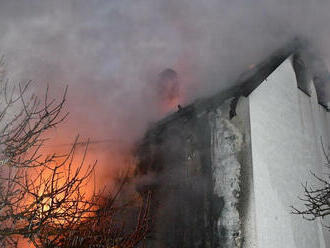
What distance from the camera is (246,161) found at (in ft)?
23.9

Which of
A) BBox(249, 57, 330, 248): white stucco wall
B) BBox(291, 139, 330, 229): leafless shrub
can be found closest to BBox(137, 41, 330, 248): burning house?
BBox(249, 57, 330, 248): white stucco wall

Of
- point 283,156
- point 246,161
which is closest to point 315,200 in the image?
point 246,161

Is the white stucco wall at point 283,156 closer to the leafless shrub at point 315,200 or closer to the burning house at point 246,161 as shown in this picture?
the burning house at point 246,161

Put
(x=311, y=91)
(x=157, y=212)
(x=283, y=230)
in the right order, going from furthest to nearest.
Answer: (x=311, y=91) < (x=157, y=212) < (x=283, y=230)

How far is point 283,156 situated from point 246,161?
4.88 feet

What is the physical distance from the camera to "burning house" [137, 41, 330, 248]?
23.1ft

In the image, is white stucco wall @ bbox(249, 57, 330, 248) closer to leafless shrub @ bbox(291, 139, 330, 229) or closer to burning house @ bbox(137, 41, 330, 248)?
burning house @ bbox(137, 41, 330, 248)

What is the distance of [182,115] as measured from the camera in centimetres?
991

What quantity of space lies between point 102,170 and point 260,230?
6787 millimetres

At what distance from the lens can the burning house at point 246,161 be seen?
705cm

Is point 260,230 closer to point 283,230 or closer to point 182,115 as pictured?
point 283,230

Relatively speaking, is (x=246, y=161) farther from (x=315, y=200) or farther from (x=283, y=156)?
(x=315, y=200)

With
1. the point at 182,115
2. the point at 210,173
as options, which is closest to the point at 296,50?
the point at 182,115

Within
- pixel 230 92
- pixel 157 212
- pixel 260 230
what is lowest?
pixel 260 230
